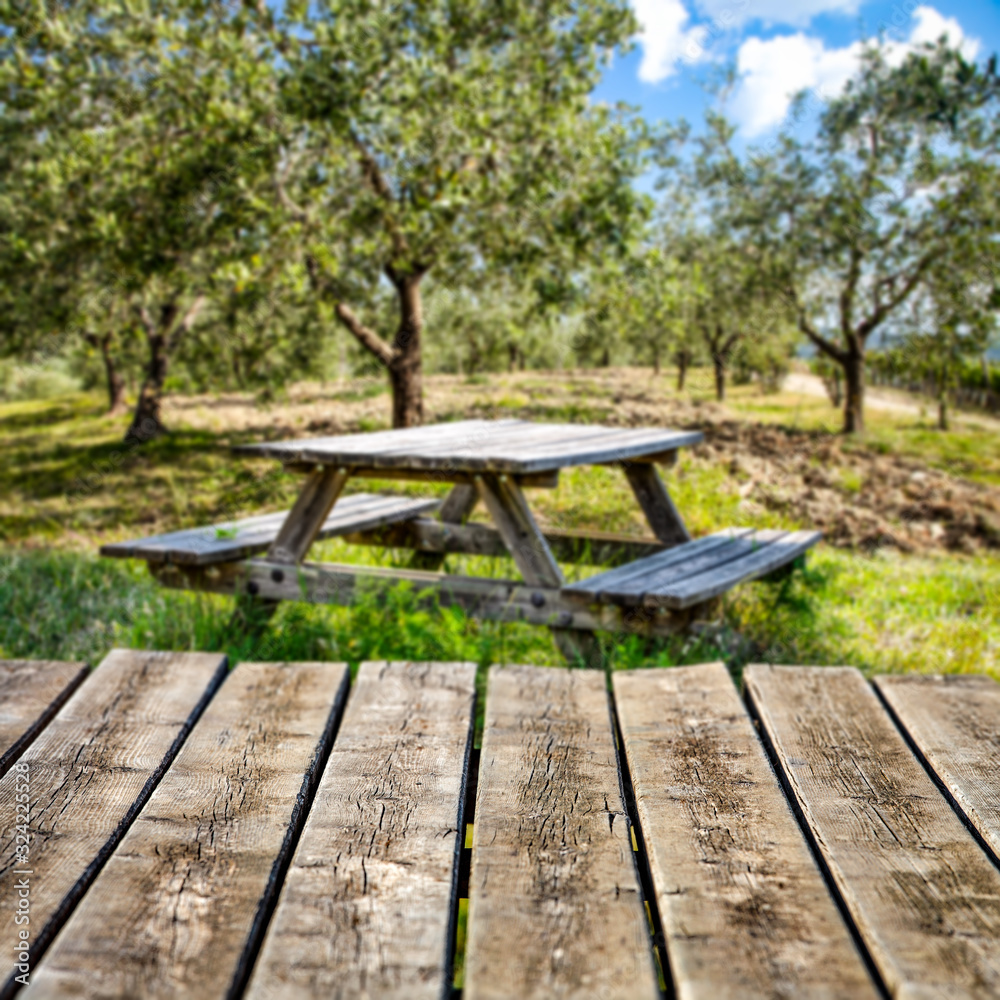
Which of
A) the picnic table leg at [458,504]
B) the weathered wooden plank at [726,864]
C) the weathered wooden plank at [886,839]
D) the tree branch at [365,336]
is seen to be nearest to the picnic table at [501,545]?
the picnic table leg at [458,504]

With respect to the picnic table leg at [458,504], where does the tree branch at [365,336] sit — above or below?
above

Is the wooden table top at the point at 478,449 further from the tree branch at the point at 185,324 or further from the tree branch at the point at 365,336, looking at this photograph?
the tree branch at the point at 185,324

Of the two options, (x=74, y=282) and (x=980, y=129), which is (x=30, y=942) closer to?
(x=74, y=282)

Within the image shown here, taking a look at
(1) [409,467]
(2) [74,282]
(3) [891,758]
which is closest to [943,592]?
(1) [409,467]

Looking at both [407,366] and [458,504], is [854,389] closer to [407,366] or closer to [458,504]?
[407,366]

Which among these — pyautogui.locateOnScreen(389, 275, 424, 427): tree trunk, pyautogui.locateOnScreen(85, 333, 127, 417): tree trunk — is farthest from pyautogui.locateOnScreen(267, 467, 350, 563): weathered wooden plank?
pyautogui.locateOnScreen(85, 333, 127, 417): tree trunk

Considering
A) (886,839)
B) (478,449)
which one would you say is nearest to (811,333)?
(478,449)

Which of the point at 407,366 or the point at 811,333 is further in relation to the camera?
the point at 811,333

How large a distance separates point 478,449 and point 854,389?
13.1 meters

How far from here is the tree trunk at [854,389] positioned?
49.6ft

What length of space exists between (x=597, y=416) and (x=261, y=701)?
12.8 metres

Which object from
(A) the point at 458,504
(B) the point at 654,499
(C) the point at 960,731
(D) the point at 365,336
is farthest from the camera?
(D) the point at 365,336

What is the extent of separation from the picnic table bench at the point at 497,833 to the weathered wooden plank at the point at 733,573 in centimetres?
126

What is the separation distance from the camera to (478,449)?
3.76 m
